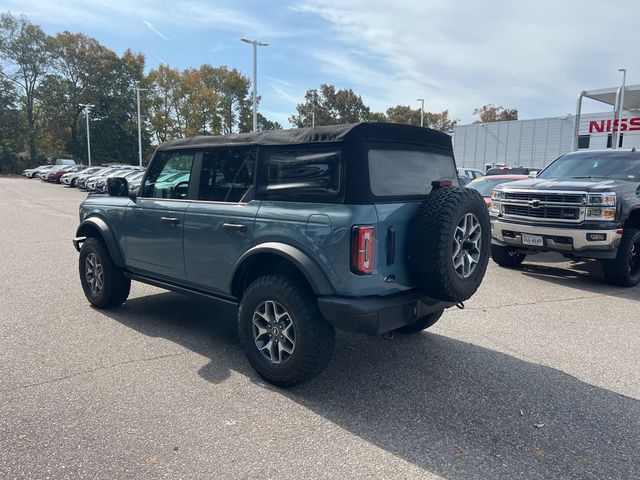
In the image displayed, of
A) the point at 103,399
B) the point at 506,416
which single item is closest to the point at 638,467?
the point at 506,416

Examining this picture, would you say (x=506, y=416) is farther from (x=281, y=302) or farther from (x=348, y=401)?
(x=281, y=302)

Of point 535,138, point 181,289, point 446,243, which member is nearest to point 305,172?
Answer: point 446,243

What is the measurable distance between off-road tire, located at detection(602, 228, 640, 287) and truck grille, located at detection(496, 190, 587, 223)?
2.76ft

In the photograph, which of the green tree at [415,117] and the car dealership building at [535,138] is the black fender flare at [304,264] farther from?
the green tree at [415,117]

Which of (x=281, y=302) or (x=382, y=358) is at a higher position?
(x=281, y=302)

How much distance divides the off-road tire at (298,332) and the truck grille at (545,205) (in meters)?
5.20

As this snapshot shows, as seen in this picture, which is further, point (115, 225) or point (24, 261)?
point (24, 261)

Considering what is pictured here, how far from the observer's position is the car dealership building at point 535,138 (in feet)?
95.7

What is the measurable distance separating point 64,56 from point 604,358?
229 ft

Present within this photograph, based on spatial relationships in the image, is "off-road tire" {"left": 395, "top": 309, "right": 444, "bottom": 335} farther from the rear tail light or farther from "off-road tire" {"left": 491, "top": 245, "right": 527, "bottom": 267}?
"off-road tire" {"left": 491, "top": 245, "right": 527, "bottom": 267}

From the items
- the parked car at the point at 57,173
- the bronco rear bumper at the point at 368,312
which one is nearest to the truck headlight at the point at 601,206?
the bronco rear bumper at the point at 368,312

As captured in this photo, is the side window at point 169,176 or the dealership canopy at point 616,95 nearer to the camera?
the side window at point 169,176

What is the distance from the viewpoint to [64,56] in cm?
6016

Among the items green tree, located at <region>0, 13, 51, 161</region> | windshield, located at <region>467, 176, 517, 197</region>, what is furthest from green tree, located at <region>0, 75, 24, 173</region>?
windshield, located at <region>467, 176, 517, 197</region>
